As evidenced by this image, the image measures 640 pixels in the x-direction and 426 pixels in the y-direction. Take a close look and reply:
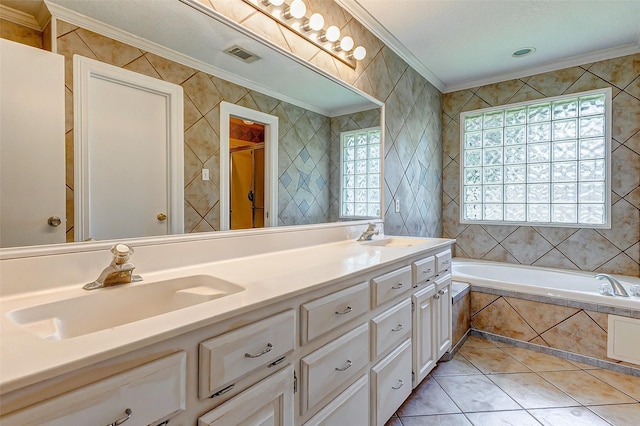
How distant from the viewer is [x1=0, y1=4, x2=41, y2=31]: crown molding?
87 centimetres

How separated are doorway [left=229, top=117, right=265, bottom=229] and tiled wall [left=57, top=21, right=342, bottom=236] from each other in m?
0.08

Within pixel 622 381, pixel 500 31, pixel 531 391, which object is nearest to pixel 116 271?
pixel 531 391

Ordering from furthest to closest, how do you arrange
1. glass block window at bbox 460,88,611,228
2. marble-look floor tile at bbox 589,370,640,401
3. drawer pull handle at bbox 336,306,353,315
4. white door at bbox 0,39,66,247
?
glass block window at bbox 460,88,611,228 < marble-look floor tile at bbox 589,370,640,401 < drawer pull handle at bbox 336,306,353,315 < white door at bbox 0,39,66,247

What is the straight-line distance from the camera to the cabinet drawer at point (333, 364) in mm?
1008

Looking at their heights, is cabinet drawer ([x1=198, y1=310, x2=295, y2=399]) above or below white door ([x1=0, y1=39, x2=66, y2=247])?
below

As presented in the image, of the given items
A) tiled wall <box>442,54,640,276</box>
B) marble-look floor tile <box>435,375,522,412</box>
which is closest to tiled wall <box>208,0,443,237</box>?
tiled wall <box>442,54,640,276</box>

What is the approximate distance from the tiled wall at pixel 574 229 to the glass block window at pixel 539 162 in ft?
0.23

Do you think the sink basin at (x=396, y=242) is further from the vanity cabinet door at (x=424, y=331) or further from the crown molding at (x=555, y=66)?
the crown molding at (x=555, y=66)

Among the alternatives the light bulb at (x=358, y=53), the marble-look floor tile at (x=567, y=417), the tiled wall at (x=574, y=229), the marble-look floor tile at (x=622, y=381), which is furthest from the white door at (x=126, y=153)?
the tiled wall at (x=574, y=229)

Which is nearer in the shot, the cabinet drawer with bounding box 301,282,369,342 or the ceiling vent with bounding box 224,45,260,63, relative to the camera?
the cabinet drawer with bounding box 301,282,369,342

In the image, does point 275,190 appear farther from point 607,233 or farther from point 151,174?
point 607,233

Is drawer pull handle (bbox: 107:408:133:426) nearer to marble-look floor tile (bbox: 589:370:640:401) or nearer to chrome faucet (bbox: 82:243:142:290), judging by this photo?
chrome faucet (bbox: 82:243:142:290)

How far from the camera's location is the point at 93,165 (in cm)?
101

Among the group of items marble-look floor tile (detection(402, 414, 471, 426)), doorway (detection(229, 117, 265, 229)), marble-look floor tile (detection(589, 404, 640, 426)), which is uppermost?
doorway (detection(229, 117, 265, 229))
